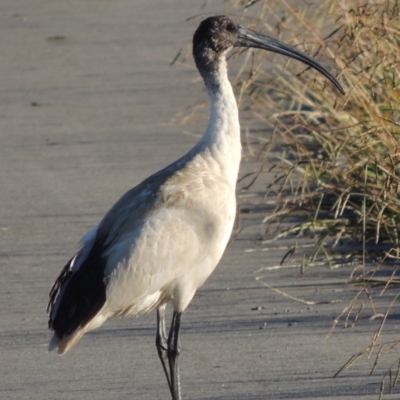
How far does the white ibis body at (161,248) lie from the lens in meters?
5.44

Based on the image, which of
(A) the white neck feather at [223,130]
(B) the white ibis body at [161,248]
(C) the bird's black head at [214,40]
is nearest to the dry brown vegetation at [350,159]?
(C) the bird's black head at [214,40]

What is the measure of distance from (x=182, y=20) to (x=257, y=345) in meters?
11.9

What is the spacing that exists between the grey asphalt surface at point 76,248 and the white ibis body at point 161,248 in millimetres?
424

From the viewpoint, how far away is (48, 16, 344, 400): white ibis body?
5438 millimetres

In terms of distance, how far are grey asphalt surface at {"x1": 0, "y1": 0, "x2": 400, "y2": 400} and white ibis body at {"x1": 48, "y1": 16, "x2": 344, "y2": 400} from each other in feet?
1.39

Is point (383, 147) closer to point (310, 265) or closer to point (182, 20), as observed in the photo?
point (310, 265)

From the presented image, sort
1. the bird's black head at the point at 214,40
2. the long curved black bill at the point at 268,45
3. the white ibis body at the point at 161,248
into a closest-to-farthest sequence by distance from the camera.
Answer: the white ibis body at the point at 161,248 < the bird's black head at the point at 214,40 < the long curved black bill at the point at 268,45

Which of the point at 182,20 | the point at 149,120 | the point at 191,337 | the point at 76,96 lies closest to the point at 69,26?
the point at 182,20

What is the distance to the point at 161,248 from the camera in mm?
5582

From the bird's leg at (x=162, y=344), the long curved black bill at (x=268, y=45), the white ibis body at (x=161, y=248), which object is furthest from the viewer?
the long curved black bill at (x=268, y=45)

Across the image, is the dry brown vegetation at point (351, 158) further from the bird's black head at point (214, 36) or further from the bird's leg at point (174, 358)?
the bird's leg at point (174, 358)

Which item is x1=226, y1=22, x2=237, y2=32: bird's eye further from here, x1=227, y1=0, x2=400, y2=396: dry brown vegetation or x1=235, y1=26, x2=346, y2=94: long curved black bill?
x1=227, y1=0, x2=400, y2=396: dry brown vegetation

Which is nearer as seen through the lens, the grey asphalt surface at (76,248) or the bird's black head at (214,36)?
the grey asphalt surface at (76,248)

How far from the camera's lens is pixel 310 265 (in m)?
7.39
